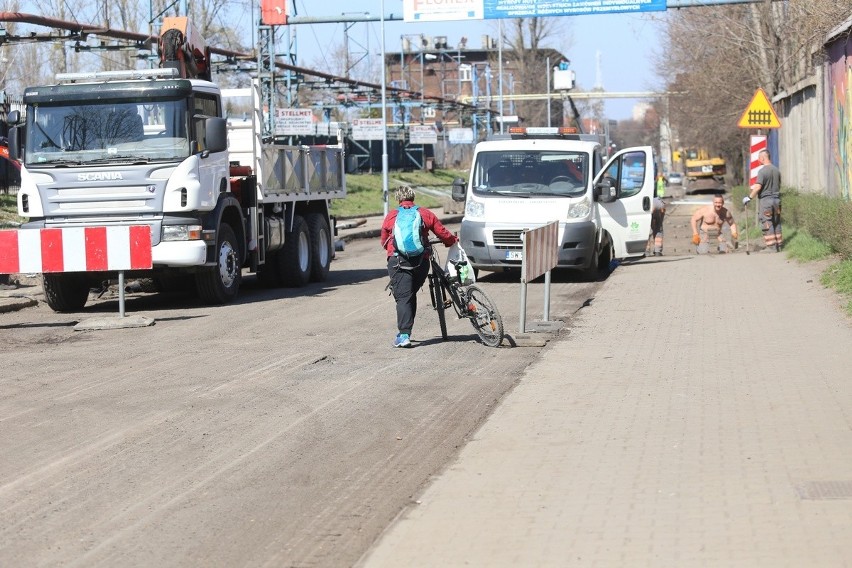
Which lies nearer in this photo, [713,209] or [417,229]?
[417,229]

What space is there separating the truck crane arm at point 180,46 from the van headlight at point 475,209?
4.67 metres

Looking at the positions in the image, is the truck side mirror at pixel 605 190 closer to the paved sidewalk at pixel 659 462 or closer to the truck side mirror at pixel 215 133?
Result: the truck side mirror at pixel 215 133

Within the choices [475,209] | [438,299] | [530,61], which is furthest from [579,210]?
[530,61]

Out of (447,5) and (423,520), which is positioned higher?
(447,5)

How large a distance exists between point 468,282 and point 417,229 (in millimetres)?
750

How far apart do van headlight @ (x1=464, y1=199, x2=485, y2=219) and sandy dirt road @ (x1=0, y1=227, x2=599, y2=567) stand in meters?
4.96

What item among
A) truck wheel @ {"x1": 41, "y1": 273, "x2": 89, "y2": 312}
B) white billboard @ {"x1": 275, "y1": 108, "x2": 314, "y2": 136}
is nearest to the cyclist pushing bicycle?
truck wheel @ {"x1": 41, "y1": 273, "x2": 89, "y2": 312}

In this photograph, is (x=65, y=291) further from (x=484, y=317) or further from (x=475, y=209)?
(x=484, y=317)

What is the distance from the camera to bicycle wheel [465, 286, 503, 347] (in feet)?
38.1

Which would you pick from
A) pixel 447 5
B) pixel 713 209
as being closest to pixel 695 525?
pixel 713 209

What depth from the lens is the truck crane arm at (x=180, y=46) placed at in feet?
56.7

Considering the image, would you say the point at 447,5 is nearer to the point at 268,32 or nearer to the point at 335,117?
the point at 268,32

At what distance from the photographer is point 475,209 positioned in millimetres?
19125

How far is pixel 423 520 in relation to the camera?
18.9ft
